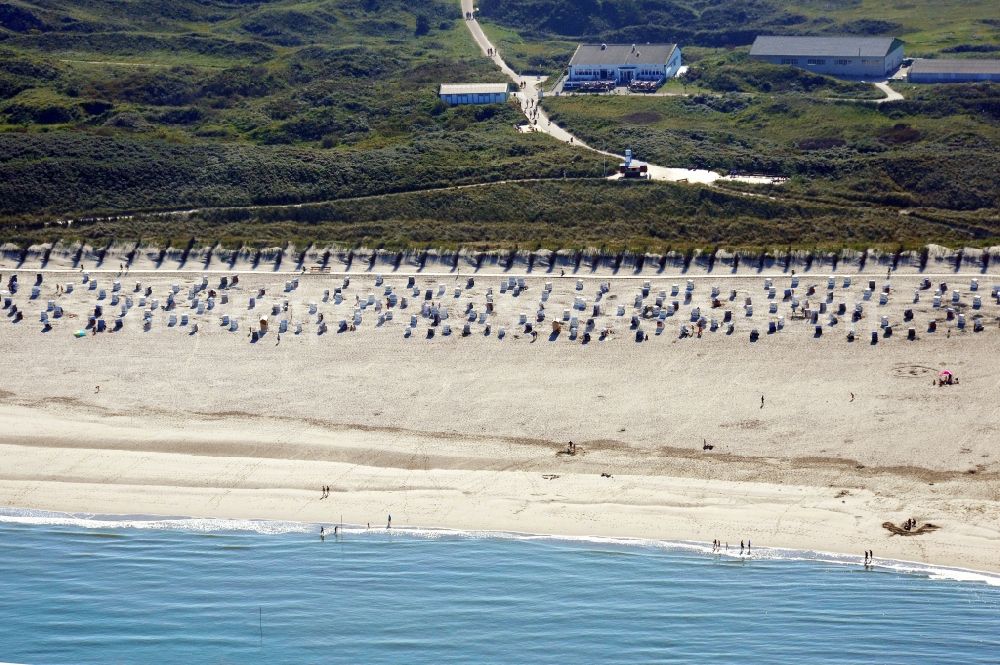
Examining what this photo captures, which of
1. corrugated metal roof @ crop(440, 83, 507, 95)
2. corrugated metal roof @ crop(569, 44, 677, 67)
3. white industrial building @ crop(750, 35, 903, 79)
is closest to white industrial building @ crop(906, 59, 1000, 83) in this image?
white industrial building @ crop(750, 35, 903, 79)

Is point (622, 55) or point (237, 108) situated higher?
point (622, 55)

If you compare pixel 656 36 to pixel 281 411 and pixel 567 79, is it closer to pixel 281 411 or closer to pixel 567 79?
pixel 567 79

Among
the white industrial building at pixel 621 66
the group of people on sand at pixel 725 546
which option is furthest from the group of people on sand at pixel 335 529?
the white industrial building at pixel 621 66

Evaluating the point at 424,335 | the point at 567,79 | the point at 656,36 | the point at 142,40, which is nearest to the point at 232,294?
the point at 424,335

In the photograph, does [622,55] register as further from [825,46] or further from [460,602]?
[460,602]

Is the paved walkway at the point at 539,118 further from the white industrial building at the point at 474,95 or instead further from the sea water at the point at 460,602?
the sea water at the point at 460,602

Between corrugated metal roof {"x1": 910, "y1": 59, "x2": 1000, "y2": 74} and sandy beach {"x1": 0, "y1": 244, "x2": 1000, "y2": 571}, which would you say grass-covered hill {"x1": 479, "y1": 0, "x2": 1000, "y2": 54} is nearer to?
corrugated metal roof {"x1": 910, "y1": 59, "x2": 1000, "y2": 74}

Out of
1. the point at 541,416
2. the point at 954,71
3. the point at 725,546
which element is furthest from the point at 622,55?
the point at 725,546
